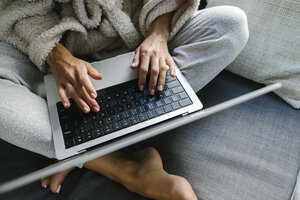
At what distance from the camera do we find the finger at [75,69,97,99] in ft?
1.65

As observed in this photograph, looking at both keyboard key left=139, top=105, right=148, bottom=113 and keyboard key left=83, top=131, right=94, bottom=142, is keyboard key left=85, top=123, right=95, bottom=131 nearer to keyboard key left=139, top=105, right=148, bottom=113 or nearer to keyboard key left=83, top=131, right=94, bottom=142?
keyboard key left=83, top=131, right=94, bottom=142

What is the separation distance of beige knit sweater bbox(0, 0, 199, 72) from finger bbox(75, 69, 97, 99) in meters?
0.13

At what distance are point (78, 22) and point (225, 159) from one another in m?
0.54

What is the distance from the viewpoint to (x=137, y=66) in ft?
1.83

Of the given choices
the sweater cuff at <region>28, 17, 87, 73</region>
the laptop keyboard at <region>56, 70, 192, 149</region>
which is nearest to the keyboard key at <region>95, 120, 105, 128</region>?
the laptop keyboard at <region>56, 70, 192, 149</region>

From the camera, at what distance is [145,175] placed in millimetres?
562

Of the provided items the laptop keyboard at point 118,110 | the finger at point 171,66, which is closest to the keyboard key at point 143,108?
the laptop keyboard at point 118,110

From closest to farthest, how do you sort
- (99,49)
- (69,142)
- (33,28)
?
(69,142), (33,28), (99,49)

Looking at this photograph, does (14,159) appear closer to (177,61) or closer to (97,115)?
(97,115)

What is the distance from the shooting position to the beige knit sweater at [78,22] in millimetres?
592

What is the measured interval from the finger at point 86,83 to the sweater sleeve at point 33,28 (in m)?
0.13

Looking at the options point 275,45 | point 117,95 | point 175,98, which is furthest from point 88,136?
point 275,45

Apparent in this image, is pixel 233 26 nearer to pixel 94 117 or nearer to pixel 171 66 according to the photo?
pixel 171 66

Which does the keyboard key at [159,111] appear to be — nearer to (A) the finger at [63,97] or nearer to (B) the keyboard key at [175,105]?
(B) the keyboard key at [175,105]
